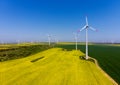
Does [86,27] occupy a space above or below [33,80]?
above

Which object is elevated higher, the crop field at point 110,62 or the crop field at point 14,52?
the crop field at point 14,52

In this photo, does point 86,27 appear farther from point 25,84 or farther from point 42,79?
point 25,84

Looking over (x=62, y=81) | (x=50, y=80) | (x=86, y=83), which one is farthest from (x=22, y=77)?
(x=86, y=83)

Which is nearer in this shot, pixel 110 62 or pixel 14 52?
pixel 110 62

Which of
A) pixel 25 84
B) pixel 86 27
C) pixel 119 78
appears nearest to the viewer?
pixel 25 84

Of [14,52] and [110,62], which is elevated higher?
[14,52]

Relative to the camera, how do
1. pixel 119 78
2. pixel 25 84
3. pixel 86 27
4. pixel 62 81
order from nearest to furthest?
pixel 25 84, pixel 62 81, pixel 119 78, pixel 86 27

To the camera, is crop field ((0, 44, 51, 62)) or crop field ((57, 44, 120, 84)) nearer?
crop field ((57, 44, 120, 84))

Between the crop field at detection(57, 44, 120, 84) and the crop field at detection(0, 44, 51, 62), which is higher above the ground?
the crop field at detection(0, 44, 51, 62)

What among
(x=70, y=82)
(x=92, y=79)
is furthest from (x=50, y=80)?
(x=92, y=79)

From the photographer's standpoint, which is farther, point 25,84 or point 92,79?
point 92,79

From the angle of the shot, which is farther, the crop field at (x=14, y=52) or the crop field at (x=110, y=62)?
the crop field at (x=14, y=52)
